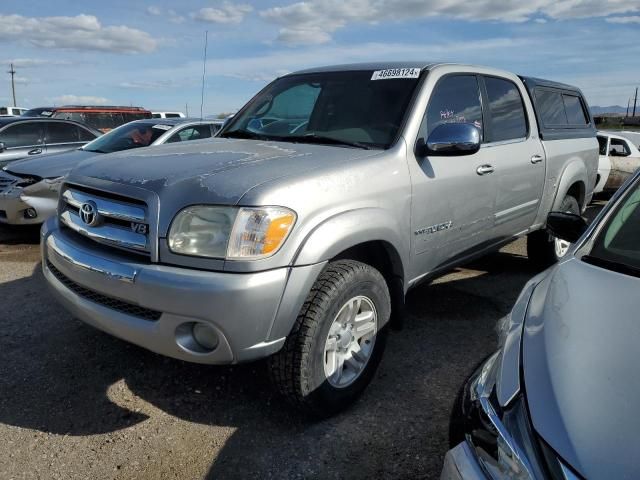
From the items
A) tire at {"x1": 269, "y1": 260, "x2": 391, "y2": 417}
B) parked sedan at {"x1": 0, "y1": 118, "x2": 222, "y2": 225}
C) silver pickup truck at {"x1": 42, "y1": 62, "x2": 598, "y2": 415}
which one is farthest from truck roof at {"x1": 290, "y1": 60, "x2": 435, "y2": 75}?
→ parked sedan at {"x1": 0, "y1": 118, "x2": 222, "y2": 225}

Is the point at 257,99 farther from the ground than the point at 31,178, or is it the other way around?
the point at 257,99

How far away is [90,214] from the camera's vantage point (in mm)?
2693

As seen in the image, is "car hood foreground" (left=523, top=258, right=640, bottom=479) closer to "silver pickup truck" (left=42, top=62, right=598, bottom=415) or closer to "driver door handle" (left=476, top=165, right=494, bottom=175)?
"silver pickup truck" (left=42, top=62, right=598, bottom=415)

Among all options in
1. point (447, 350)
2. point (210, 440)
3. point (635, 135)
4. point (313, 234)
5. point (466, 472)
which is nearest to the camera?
point (466, 472)

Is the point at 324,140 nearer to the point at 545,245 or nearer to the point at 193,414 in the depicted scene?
the point at 193,414

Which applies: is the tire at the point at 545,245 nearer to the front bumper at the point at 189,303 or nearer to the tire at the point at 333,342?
the tire at the point at 333,342

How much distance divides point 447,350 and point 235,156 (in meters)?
1.96

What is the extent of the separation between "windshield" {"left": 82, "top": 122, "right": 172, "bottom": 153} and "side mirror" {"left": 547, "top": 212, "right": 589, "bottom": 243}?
5.45 meters

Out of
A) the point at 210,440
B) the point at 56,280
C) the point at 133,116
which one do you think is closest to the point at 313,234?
the point at 210,440

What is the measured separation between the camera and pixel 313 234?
2439 millimetres

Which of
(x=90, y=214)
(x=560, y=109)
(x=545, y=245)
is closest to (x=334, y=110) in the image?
(x=90, y=214)

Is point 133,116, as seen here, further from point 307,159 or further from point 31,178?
point 307,159

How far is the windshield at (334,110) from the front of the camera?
10.7 feet

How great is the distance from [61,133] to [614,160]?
10.3m
